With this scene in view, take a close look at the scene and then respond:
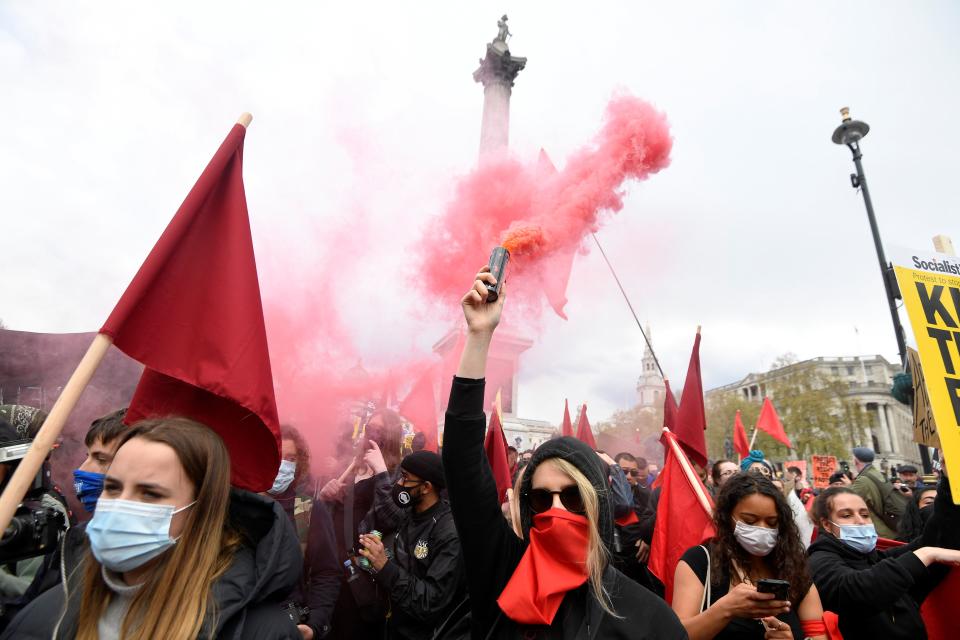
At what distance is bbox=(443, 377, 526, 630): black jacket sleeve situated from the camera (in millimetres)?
1814

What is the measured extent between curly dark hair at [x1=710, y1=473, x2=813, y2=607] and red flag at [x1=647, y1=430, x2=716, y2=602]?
73 cm

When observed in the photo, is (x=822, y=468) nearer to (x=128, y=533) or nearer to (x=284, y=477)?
(x=284, y=477)

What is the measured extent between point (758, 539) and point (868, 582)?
2.22ft

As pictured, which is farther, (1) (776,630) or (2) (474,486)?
(1) (776,630)

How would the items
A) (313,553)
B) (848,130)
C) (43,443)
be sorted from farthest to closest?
(848,130), (313,553), (43,443)

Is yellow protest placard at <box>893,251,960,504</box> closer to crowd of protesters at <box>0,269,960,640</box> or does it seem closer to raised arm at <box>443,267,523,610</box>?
crowd of protesters at <box>0,269,960,640</box>

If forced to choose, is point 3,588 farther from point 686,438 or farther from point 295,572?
point 686,438

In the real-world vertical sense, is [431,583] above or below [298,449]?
below

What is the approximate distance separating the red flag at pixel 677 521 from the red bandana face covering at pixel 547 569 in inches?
83.1

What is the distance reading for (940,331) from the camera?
10.3ft

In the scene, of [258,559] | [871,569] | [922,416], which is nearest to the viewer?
[258,559]

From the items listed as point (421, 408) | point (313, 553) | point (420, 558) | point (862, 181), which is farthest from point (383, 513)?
point (862, 181)

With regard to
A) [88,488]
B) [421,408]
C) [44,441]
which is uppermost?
[421,408]

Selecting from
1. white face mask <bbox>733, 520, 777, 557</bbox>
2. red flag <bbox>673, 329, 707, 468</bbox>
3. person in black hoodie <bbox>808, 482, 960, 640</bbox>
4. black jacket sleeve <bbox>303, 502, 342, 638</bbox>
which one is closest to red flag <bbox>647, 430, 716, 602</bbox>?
person in black hoodie <bbox>808, 482, 960, 640</bbox>
